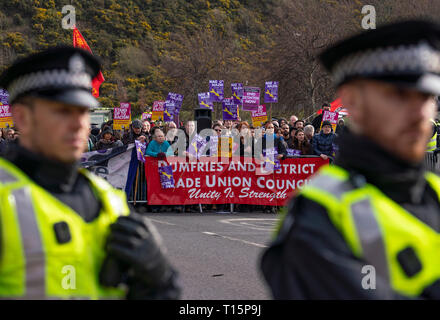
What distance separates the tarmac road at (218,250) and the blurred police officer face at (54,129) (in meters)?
2.43

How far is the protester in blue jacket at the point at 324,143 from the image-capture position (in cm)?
1598

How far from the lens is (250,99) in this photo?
23344 millimetres

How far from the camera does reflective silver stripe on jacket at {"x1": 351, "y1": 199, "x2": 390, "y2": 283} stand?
85.4 inches

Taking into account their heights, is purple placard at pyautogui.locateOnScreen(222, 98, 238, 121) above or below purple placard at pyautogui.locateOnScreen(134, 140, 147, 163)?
above

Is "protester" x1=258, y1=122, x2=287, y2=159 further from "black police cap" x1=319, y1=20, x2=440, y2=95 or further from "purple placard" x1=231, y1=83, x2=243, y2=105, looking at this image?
"black police cap" x1=319, y1=20, x2=440, y2=95

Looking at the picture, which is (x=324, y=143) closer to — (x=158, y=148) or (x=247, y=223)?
(x=247, y=223)

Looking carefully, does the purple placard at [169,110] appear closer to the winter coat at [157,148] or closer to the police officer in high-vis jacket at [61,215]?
the winter coat at [157,148]

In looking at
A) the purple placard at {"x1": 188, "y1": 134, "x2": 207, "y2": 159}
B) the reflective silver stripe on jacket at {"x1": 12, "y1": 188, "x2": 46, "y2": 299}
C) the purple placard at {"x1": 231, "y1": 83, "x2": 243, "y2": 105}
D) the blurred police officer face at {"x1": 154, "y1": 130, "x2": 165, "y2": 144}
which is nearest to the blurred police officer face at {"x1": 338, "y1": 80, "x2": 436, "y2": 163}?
the reflective silver stripe on jacket at {"x1": 12, "y1": 188, "x2": 46, "y2": 299}

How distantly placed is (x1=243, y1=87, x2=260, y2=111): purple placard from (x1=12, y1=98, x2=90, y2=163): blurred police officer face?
67.0 ft

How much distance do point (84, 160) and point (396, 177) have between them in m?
13.7

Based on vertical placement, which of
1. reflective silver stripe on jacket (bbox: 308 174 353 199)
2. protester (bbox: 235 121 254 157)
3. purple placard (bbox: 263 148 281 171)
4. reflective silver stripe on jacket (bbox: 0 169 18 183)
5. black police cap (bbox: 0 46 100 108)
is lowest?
purple placard (bbox: 263 148 281 171)

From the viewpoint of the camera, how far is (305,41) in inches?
1725
